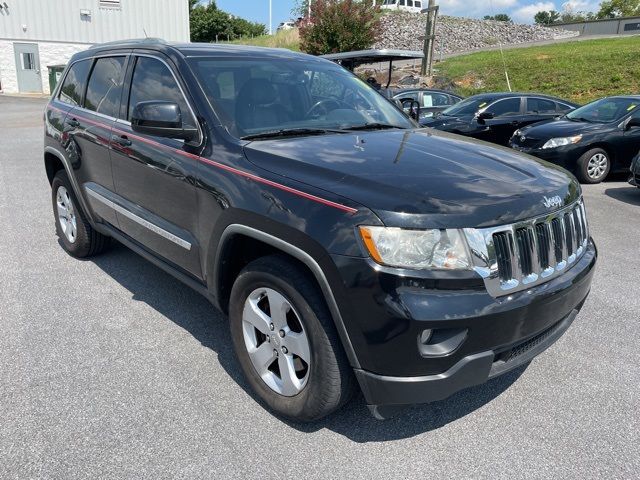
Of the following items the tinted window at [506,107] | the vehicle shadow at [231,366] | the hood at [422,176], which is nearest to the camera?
the hood at [422,176]

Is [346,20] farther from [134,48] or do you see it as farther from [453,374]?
[453,374]

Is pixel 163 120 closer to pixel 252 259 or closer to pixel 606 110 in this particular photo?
pixel 252 259

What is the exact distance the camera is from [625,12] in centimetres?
6881

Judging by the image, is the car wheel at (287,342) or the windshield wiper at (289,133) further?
the windshield wiper at (289,133)

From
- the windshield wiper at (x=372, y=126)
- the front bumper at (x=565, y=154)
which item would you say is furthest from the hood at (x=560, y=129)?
the windshield wiper at (x=372, y=126)

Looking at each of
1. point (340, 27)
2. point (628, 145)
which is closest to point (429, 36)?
point (340, 27)

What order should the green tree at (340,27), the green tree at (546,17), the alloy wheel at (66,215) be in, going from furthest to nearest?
the green tree at (546,17)
the green tree at (340,27)
the alloy wheel at (66,215)

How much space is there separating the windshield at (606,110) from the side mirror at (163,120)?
8.79m

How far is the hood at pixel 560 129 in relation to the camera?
30.9 feet

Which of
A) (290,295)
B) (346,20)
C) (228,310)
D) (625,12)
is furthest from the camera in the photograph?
(625,12)

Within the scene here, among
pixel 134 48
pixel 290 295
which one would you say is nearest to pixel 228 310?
pixel 290 295

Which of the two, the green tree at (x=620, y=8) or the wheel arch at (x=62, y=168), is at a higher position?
the green tree at (x=620, y=8)

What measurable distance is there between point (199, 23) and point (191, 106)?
57992mm

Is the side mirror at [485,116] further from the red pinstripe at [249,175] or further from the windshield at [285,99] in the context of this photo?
the red pinstripe at [249,175]
